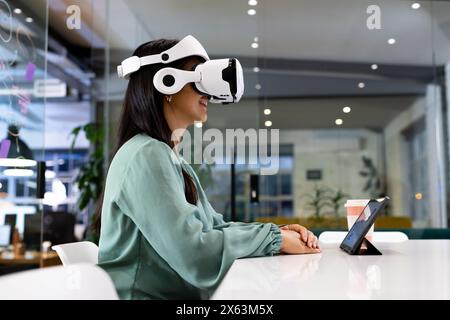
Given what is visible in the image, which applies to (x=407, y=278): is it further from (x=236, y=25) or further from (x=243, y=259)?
(x=236, y=25)

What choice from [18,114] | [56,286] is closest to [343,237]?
[56,286]

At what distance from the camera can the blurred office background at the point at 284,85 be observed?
162 cm

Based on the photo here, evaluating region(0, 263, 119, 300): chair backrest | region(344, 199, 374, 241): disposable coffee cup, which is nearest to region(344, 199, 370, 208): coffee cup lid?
region(344, 199, 374, 241): disposable coffee cup

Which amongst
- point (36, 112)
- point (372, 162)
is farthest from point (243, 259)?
point (36, 112)

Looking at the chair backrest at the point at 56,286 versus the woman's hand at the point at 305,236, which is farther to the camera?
the woman's hand at the point at 305,236

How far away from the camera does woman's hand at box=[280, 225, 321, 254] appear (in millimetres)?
1089

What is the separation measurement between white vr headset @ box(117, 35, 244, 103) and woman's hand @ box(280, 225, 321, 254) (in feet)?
1.17

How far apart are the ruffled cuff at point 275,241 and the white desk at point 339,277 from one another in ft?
0.06

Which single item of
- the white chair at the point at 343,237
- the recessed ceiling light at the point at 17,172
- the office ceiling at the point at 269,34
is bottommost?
the white chair at the point at 343,237

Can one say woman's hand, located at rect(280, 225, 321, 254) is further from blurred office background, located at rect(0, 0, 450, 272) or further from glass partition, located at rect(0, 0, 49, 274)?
glass partition, located at rect(0, 0, 49, 274)

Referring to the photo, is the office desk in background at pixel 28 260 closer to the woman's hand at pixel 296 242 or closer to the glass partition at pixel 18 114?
the glass partition at pixel 18 114

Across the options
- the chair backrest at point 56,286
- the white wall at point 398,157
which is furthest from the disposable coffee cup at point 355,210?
the white wall at point 398,157

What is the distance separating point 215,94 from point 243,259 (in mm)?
401

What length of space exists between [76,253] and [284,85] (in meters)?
1.19
